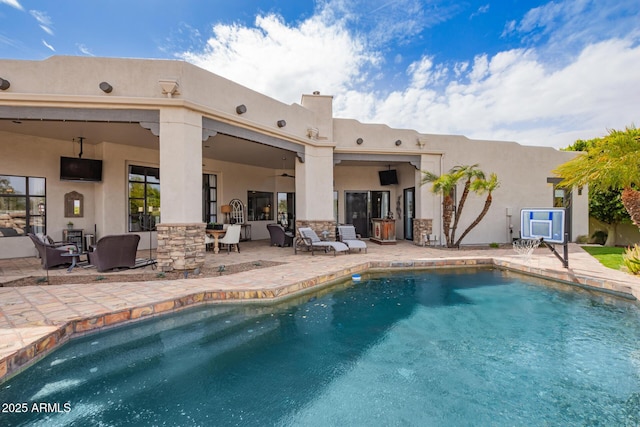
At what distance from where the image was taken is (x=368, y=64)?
1159cm

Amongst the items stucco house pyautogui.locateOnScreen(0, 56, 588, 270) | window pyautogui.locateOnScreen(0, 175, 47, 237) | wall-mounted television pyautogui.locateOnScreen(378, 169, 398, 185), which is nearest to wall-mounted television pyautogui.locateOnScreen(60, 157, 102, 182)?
stucco house pyautogui.locateOnScreen(0, 56, 588, 270)

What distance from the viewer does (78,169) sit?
8.99 metres

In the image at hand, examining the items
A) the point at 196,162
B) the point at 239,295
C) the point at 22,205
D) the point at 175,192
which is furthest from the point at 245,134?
the point at 22,205

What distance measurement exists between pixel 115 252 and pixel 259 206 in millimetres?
8216

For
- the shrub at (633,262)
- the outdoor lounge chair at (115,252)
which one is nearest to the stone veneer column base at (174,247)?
the outdoor lounge chair at (115,252)

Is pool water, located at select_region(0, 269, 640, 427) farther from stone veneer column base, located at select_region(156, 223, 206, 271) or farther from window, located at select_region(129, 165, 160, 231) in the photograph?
window, located at select_region(129, 165, 160, 231)

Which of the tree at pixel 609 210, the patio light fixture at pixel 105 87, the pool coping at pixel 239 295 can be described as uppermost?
the patio light fixture at pixel 105 87

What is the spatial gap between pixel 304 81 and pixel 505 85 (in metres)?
7.45

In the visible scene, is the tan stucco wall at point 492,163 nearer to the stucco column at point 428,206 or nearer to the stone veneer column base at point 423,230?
the stucco column at point 428,206

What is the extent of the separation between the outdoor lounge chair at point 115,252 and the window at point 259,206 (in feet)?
24.2

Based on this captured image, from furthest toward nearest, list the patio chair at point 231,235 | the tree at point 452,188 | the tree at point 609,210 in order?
the tree at point 609,210
the tree at point 452,188
the patio chair at point 231,235

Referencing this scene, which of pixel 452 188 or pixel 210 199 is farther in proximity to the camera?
pixel 210 199

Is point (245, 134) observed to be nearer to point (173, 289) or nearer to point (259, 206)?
point (173, 289)

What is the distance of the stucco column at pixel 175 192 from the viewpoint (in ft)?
21.3
